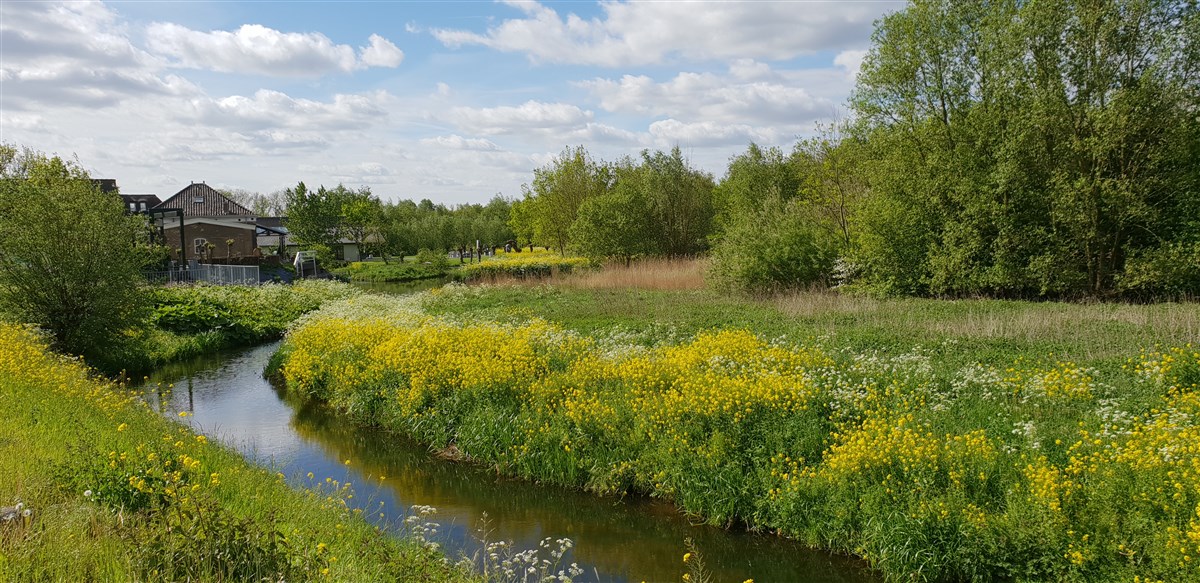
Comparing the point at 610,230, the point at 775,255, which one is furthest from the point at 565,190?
the point at 775,255

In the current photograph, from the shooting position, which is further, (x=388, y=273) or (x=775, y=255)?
(x=388, y=273)

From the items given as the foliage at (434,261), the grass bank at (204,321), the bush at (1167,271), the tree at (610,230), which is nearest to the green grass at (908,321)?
the bush at (1167,271)

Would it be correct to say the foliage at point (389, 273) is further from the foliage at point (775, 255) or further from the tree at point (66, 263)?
the foliage at point (775, 255)

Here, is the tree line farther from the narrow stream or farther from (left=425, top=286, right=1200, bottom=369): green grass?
the narrow stream

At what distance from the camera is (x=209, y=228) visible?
52.5 meters

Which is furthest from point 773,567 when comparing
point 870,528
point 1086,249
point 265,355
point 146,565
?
point 265,355

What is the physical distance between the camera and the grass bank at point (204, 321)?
18552mm

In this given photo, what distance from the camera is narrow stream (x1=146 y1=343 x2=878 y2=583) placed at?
284 inches

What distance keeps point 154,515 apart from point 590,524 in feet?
15.7

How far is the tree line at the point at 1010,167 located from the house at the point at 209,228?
4084 cm

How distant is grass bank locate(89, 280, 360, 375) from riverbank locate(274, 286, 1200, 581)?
6549mm

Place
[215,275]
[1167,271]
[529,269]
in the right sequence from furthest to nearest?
[529,269] < [215,275] < [1167,271]

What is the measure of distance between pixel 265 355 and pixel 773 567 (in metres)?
17.9

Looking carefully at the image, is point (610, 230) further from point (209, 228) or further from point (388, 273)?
point (209, 228)
